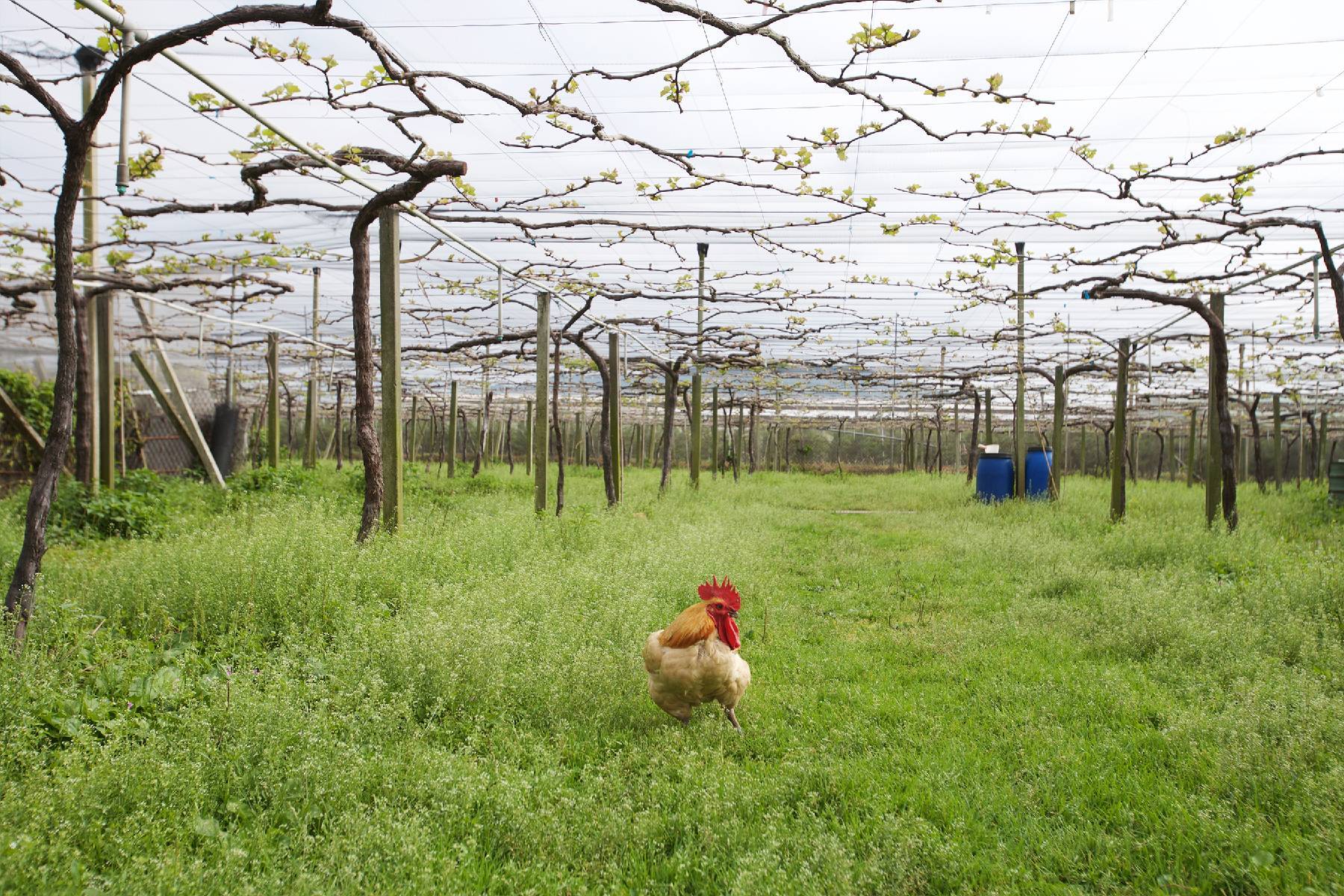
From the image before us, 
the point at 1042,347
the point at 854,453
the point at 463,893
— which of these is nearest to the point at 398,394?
the point at 463,893

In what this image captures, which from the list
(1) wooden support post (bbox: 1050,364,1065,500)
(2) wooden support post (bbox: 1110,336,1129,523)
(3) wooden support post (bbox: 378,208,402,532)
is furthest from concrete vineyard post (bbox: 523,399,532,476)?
(3) wooden support post (bbox: 378,208,402,532)

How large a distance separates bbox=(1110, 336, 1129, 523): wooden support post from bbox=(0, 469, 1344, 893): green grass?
3.64 metres

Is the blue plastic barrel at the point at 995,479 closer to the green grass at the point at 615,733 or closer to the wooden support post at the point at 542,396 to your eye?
Result: the green grass at the point at 615,733

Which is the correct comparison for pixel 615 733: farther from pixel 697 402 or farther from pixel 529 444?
pixel 529 444

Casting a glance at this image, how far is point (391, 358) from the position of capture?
588 centimetres

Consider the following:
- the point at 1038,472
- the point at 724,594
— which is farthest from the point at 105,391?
the point at 1038,472

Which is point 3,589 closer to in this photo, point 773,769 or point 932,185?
point 773,769

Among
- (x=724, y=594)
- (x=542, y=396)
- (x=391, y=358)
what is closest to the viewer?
(x=724, y=594)

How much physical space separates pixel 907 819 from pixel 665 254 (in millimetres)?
8074

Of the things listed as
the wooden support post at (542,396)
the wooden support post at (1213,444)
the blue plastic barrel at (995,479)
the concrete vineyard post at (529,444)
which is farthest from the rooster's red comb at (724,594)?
the concrete vineyard post at (529,444)

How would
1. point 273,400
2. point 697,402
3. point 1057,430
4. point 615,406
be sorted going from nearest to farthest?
point 615,406 → point 273,400 → point 1057,430 → point 697,402

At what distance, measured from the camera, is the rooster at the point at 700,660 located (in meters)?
3.51

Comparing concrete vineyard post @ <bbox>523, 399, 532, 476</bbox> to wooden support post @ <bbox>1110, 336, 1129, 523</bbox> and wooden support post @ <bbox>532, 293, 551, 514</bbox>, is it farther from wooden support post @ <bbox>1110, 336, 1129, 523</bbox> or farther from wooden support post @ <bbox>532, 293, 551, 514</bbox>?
wooden support post @ <bbox>1110, 336, 1129, 523</bbox>

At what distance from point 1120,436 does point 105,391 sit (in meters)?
12.4
